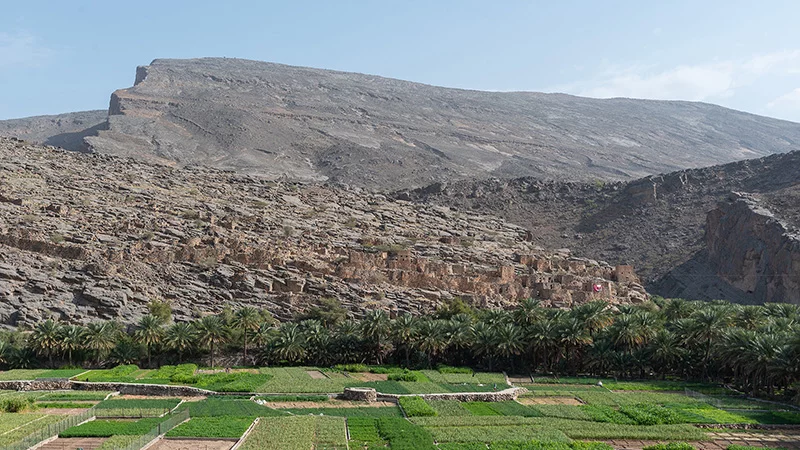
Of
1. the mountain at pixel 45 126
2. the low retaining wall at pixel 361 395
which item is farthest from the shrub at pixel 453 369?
the mountain at pixel 45 126

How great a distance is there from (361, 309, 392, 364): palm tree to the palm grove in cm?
7

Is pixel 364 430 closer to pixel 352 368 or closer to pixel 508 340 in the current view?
pixel 352 368

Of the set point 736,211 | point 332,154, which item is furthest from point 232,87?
point 736,211

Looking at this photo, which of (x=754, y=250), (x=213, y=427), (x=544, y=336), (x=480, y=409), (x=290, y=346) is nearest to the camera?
(x=213, y=427)

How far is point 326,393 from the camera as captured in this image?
36.2 metres

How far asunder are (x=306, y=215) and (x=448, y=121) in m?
113

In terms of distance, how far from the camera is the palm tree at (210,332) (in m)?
43.7

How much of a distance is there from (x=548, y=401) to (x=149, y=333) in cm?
2230

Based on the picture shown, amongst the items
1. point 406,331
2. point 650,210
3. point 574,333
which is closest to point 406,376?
point 406,331

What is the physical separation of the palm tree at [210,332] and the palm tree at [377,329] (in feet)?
26.7

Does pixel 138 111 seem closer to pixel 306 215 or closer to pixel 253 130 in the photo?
pixel 253 130

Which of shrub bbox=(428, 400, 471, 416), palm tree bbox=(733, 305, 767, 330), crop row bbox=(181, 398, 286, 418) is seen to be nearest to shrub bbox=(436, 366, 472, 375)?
shrub bbox=(428, 400, 471, 416)

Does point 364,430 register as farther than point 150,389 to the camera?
No

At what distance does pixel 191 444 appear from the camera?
27078 millimetres
